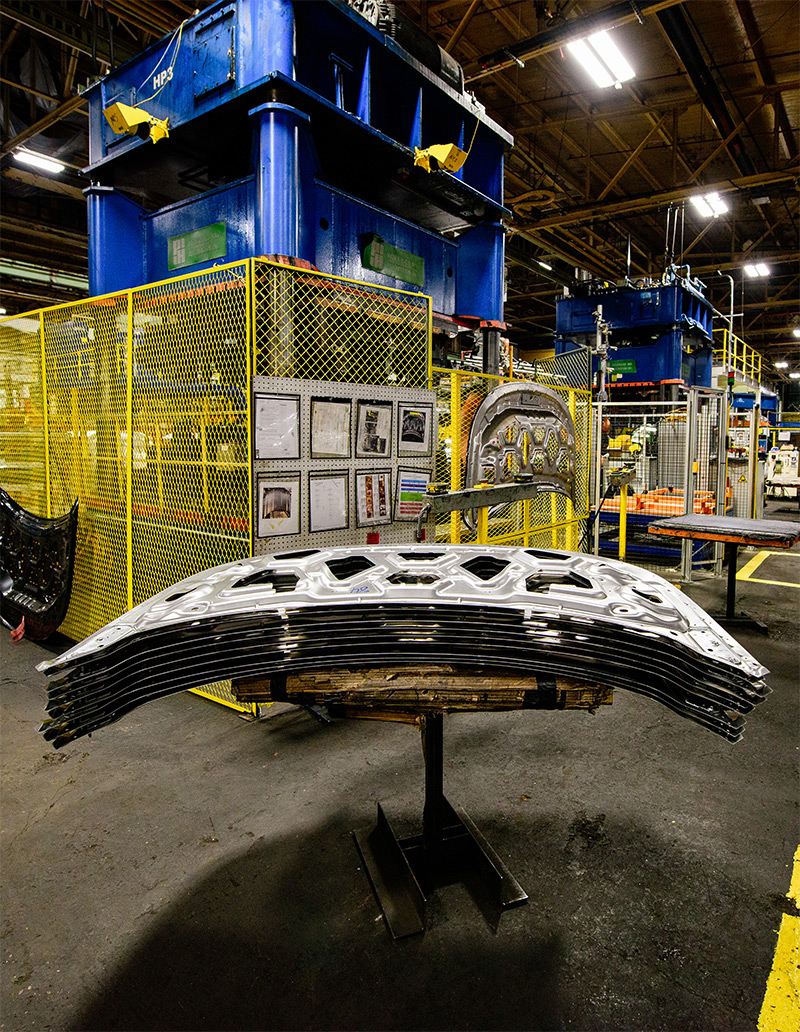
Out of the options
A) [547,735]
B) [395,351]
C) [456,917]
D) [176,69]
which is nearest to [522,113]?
[176,69]

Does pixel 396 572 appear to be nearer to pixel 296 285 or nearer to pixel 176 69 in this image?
pixel 296 285

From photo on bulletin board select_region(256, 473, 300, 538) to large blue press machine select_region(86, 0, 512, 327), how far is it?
5.85 feet

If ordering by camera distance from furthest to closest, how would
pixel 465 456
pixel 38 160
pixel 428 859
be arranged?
pixel 38 160 < pixel 465 456 < pixel 428 859

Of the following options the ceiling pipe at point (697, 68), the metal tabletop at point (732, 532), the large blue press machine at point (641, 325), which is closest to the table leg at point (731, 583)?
the metal tabletop at point (732, 532)

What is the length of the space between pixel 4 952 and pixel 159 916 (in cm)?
50

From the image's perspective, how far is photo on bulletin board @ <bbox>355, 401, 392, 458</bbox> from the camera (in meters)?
3.91

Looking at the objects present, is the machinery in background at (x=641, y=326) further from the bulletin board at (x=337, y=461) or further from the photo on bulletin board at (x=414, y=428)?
the bulletin board at (x=337, y=461)

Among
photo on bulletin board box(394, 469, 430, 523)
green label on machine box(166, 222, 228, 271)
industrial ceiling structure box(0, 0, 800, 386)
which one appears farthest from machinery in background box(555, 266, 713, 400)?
green label on machine box(166, 222, 228, 271)

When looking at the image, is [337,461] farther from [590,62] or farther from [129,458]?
[590,62]

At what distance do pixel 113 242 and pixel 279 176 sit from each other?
237 cm

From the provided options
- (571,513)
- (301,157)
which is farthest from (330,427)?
(571,513)

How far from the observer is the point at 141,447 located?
436 cm

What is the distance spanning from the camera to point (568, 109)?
9.59 meters

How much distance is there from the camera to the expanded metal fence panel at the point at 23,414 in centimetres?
545
